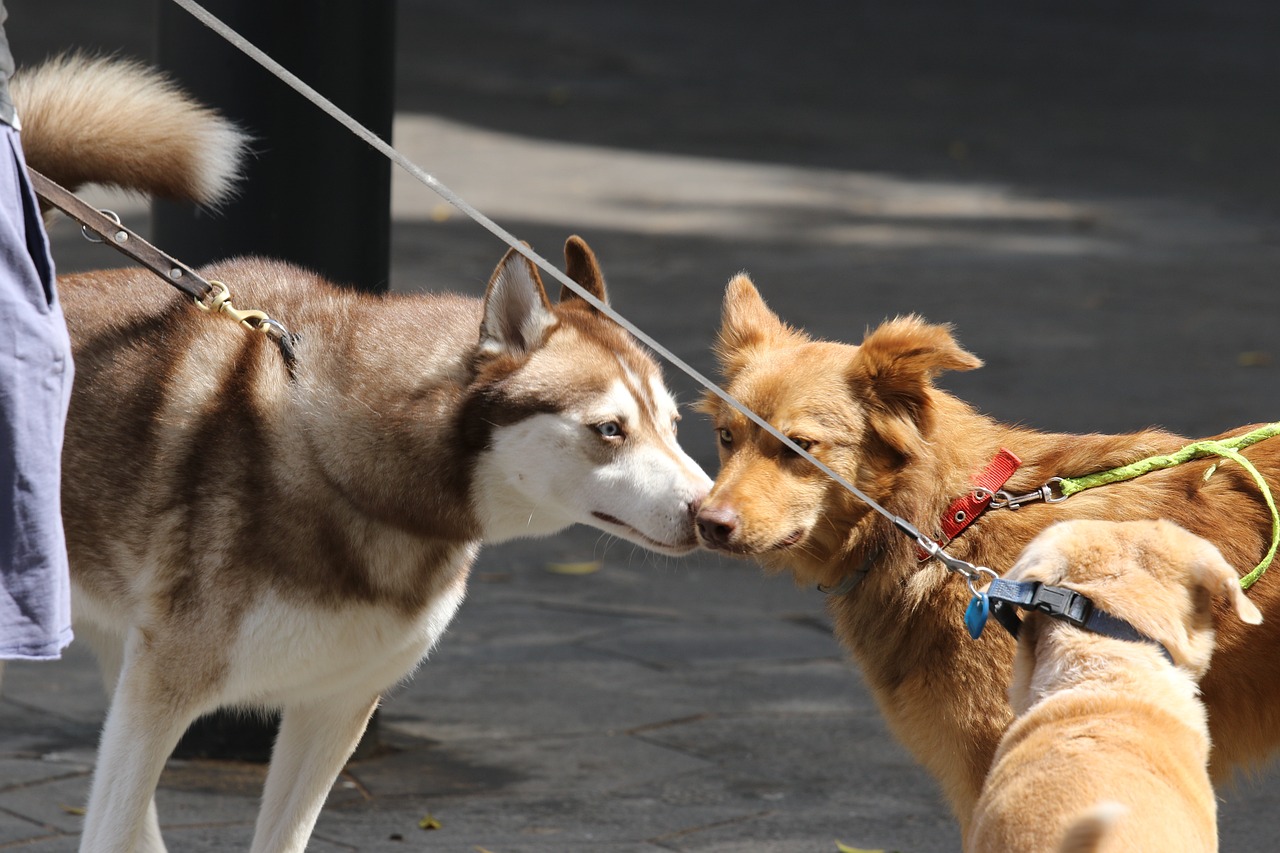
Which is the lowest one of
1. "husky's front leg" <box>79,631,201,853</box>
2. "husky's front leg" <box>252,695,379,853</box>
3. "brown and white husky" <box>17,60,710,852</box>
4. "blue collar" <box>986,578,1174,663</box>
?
"husky's front leg" <box>252,695,379,853</box>

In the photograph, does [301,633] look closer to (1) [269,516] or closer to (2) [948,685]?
(1) [269,516]

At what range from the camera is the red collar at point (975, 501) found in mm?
4035

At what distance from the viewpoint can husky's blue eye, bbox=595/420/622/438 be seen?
369cm

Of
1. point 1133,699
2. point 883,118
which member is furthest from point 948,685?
point 883,118

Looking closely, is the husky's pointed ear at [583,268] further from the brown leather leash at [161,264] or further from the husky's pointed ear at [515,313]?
the brown leather leash at [161,264]

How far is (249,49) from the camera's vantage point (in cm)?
325

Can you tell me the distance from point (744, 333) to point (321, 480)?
1.31 m

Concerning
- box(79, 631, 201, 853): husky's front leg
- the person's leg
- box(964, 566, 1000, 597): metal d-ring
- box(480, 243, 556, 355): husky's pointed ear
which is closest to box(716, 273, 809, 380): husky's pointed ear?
box(480, 243, 556, 355): husky's pointed ear

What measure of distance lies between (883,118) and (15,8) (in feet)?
36.3

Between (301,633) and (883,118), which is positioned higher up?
(301,633)

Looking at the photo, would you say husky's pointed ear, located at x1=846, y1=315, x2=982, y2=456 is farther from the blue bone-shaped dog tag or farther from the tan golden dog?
the blue bone-shaped dog tag

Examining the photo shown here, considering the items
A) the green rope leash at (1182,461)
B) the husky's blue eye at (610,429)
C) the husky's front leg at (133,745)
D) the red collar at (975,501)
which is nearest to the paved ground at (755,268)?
the husky's front leg at (133,745)

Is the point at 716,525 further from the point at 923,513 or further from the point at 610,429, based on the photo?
the point at 923,513

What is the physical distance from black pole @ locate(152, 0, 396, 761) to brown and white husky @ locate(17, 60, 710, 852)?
1199 mm
